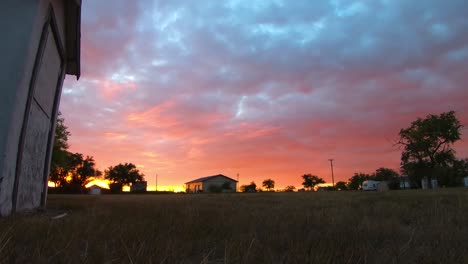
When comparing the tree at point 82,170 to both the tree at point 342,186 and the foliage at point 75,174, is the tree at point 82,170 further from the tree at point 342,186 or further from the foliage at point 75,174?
the tree at point 342,186

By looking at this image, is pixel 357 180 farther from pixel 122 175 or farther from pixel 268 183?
pixel 122 175

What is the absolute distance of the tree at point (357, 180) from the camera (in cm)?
11628

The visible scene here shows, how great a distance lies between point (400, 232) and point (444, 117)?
2769 inches

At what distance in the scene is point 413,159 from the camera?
65750mm

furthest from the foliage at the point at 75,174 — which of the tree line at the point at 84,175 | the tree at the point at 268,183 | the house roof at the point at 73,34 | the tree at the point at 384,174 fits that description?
the tree at the point at 384,174

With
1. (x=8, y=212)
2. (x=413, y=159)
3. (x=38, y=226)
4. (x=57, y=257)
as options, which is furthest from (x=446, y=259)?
(x=413, y=159)

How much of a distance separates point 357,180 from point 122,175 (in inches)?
3197

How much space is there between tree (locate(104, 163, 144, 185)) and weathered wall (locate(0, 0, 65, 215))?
94.8m

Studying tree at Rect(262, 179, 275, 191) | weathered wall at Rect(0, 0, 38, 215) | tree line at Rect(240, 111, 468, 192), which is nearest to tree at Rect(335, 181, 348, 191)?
tree at Rect(262, 179, 275, 191)

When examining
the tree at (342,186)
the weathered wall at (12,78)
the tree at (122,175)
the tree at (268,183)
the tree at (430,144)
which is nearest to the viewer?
the weathered wall at (12,78)

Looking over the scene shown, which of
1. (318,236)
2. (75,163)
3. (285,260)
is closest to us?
(285,260)

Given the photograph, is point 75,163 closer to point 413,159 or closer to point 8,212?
point 413,159

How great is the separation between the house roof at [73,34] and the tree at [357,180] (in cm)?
11431

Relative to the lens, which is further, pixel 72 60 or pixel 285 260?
pixel 72 60
